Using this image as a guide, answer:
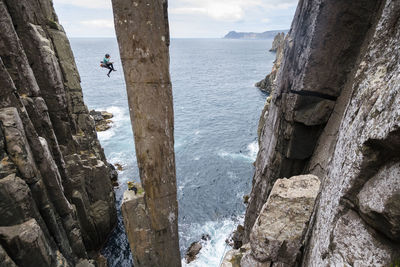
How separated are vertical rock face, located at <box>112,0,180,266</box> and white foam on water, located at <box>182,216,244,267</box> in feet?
39.7

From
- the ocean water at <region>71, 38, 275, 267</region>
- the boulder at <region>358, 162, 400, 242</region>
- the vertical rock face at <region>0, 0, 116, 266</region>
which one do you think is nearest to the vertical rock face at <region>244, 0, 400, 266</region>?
the boulder at <region>358, 162, 400, 242</region>

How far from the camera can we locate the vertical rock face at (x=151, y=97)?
11.0ft

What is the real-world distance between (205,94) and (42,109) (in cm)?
5366

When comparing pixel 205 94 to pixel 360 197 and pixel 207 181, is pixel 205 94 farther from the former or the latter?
pixel 360 197

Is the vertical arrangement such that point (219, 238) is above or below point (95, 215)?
below

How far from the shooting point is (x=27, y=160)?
6.11m

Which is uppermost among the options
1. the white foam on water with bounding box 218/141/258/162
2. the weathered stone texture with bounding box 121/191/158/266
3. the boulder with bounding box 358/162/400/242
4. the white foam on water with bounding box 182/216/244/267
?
the boulder with bounding box 358/162/400/242

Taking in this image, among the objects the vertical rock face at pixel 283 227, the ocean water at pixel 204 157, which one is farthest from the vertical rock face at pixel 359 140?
the ocean water at pixel 204 157

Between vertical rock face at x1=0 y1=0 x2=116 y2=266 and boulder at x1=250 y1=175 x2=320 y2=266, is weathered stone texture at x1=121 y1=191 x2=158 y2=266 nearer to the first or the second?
boulder at x1=250 y1=175 x2=320 y2=266

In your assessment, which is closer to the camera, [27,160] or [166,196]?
[166,196]

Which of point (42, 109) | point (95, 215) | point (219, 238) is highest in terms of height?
point (42, 109)

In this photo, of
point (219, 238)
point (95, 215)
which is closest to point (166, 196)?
point (95, 215)

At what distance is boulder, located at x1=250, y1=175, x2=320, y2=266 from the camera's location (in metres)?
3.78

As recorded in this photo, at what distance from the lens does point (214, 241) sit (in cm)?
1717
